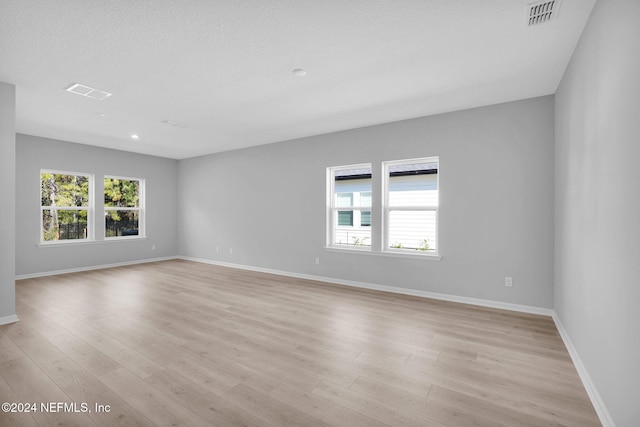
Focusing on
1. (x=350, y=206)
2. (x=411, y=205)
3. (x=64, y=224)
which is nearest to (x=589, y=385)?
(x=411, y=205)

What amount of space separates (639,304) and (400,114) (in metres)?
3.59

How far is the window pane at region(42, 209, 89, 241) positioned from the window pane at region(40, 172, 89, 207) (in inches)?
7.3

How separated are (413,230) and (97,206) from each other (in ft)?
22.4

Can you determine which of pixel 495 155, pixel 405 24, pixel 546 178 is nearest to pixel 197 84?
pixel 405 24

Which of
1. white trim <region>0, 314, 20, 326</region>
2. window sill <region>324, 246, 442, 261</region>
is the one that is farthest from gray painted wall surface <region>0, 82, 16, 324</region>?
window sill <region>324, 246, 442, 261</region>

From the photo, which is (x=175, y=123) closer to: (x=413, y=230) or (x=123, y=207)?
(x=123, y=207)

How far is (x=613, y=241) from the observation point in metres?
1.71

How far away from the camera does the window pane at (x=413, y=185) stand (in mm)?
4594

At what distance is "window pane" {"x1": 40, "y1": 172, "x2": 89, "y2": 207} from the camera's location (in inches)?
236

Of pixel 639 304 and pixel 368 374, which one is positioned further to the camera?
pixel 368 374

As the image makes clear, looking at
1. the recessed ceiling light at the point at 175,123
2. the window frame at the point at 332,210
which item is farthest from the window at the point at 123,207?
the window frame at the point at 332,210

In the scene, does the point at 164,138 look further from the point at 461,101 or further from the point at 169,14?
the point at 461,101

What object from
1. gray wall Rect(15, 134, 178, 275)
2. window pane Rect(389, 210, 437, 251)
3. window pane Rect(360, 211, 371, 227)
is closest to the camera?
window pane Rect(389, 210, 437, 251)

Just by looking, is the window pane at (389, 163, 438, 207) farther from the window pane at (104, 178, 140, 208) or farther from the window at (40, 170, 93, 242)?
the window at (40, 170, 93, 242)
